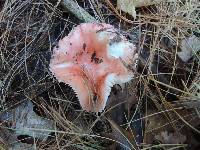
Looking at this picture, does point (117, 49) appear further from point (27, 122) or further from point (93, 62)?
point (27, 122)

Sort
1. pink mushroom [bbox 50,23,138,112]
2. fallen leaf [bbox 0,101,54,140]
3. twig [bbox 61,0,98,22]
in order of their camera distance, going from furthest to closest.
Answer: twig [bbox 61,0,98,22] < fallen leaf [bbox 0,101,54,140] < pink mushroom [bbox 50,23,138,112]

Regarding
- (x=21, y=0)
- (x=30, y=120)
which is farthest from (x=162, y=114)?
(x=21, y=0)

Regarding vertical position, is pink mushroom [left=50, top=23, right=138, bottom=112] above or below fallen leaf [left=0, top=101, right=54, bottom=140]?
above

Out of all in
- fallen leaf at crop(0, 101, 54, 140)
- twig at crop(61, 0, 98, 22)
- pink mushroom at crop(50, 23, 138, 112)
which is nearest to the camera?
pink mushroom at crop(50, 23, 138, 112)

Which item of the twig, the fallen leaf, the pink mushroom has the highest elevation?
the twig

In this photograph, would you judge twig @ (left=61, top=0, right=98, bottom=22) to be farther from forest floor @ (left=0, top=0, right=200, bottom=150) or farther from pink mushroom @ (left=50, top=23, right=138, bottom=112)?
pink mushroom @ (left=50, top=23, right=138, bottom=112)

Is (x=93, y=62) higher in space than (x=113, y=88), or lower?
higher

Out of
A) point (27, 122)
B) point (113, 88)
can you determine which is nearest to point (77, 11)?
point (113, 88)

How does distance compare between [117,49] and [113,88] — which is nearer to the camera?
[117,49]

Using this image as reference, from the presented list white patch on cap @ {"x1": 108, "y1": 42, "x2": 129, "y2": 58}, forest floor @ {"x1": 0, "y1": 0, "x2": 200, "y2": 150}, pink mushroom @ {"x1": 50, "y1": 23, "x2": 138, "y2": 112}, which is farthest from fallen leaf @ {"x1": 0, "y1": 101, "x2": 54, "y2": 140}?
white patch on cap @ {"x1": 108, "y1": 42, "x2": 129, "y2": 58}
